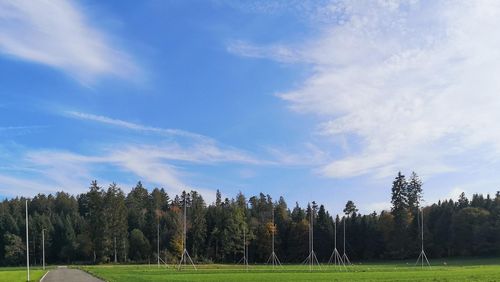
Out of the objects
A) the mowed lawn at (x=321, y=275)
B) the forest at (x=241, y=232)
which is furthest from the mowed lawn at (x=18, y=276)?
the forest at (x=241, y=232)

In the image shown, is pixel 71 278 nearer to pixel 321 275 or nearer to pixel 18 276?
pixel 18 276

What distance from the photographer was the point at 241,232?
14400cm

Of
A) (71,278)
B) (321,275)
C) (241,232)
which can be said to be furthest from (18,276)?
(241,232)

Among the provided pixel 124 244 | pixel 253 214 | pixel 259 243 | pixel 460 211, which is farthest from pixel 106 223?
pixel 460 211

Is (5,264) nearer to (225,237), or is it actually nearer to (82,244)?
(82,244)

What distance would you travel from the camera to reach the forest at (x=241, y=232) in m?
129

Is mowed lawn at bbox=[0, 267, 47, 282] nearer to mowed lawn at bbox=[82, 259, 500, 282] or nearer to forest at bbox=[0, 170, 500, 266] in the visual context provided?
mowed lawn at bbox=[82, 259, 500, 282]

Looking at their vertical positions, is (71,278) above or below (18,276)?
above

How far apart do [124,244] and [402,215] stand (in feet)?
226

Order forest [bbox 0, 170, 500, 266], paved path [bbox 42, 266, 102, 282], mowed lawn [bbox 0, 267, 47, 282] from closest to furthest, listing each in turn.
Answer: paved path [bbox 42, 266, 102, 282] < mowed lawn [bbox 0, 267, 47, 282] < forest [bbox 0, 170, 500, 266]

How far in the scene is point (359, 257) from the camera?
472ft

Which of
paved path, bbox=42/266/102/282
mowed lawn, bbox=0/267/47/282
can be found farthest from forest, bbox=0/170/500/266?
paved path, bbox=42/266/102/282

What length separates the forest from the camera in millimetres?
128875

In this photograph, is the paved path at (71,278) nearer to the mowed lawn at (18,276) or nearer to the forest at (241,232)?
the mowed lawn at (18,276)
